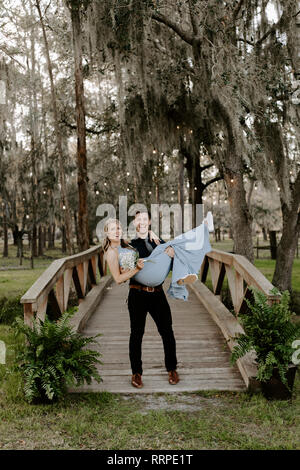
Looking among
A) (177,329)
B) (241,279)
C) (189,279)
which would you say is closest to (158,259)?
(189,279)

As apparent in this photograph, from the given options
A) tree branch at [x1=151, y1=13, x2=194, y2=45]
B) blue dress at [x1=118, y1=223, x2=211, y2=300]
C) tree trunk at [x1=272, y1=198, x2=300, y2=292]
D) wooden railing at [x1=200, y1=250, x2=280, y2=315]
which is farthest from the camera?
tree trunk at [x1=272, y1=198, x2=300, y2=292]

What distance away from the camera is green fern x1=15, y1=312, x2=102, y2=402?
3.31 meters

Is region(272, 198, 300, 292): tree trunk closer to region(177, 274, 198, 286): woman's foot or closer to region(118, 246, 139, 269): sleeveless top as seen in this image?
region(177, 274, 198, 286): woman's foot

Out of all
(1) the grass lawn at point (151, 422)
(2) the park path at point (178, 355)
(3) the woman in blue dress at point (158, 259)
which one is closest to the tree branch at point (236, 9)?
(2) the park path at point (178, 355)

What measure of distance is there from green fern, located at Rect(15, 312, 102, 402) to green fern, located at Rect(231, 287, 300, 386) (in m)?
1.28

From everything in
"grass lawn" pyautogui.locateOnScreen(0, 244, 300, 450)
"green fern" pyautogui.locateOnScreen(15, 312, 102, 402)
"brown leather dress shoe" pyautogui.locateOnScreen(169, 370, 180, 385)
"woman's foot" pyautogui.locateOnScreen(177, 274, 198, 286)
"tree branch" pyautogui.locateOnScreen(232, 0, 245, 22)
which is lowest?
"grass lawn" pyautogui.locateOnScreen(0, 244, 300, 450)

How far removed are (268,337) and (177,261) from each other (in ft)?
3.27

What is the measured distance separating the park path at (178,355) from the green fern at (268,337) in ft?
1.34

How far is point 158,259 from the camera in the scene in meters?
3.52

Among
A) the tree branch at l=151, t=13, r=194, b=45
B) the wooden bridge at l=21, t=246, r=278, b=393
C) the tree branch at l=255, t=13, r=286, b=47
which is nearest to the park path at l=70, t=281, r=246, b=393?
the wooden bridge at l=21, t=246, r=278, b=393

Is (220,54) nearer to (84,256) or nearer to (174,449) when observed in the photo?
(84,256)

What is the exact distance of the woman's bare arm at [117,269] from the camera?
328 cm

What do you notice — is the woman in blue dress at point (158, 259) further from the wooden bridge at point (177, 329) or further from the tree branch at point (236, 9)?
the tree branch at point (236, 9)
